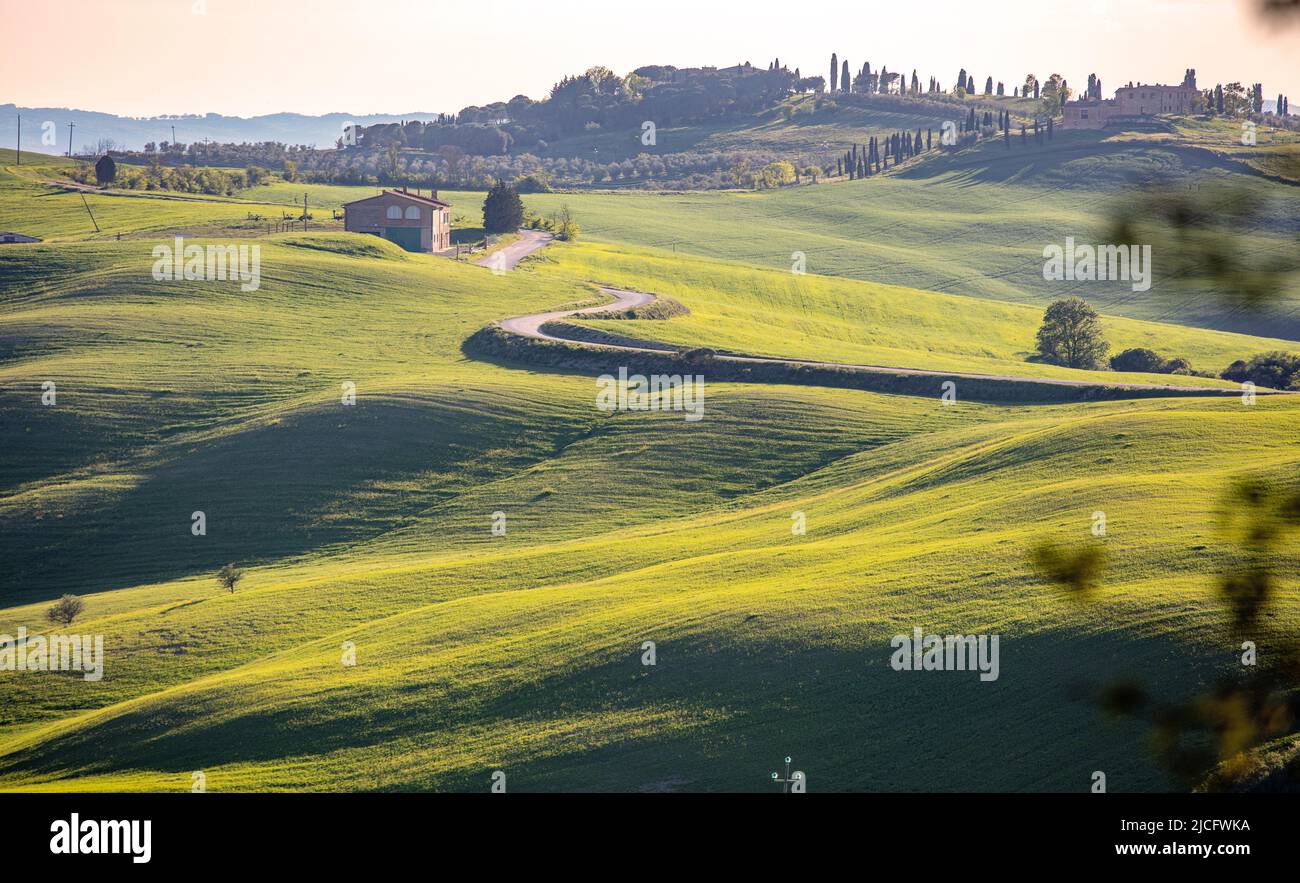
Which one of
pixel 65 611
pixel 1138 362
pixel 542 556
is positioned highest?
pixel 1138 362

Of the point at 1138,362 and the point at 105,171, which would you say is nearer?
the point at 1138,362

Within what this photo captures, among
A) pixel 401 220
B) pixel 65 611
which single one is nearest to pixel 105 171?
pixel 401 220

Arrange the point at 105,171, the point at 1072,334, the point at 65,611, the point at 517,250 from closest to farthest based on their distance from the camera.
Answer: the point at 65,611 < the point at 1072,334 < the point at 517,250 < the point at 105,171

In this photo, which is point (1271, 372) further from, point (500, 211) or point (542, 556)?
point (500, 211)
